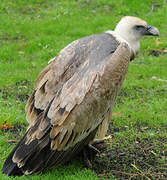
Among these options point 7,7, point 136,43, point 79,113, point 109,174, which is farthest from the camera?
point 7,7

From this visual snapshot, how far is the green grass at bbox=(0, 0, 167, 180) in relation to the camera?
5000 millimetres

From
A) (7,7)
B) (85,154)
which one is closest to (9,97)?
(85,154)

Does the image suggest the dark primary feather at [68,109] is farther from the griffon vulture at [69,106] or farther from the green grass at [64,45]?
the green grass at [64,45]

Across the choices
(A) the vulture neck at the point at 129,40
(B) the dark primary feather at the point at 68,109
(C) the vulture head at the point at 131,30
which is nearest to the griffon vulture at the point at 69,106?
(B) the dark primary feather at the point at 68,109

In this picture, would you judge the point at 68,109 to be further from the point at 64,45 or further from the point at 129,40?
the point at 64,45

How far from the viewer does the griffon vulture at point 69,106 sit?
378 centimetres

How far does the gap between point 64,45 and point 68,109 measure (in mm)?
4793

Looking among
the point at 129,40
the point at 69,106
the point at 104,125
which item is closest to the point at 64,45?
the point at 129,40

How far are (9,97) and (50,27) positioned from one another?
3506 millimetres

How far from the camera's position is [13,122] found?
17.3ft

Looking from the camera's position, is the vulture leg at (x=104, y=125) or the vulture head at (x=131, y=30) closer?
the vulture leg at (x=104, y=125)

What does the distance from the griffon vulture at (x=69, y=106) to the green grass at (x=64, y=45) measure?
283mm

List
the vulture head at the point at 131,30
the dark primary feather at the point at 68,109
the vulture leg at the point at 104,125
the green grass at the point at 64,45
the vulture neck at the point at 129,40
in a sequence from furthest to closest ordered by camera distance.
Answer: the green grass at the point at 64,45, the vulture head at the point at 131,30, the vulture neck at the point at 129,40, the vulture leg at the point at 104,125, the dark primary feather at the point at 68,109

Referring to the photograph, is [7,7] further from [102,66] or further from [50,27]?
[102,66]
